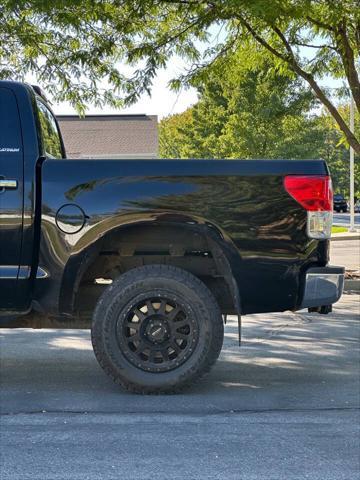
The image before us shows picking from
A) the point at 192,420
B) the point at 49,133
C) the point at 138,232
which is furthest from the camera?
the point at 49,133

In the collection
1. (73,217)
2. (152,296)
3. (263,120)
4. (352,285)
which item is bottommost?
(352,285)

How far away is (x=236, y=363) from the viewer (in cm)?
591

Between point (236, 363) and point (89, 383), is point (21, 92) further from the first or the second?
point (236, 363)

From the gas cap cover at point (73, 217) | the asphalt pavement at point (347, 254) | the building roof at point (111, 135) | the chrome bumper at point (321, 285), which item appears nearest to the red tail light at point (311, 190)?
the chrome bumper at point (321, 285)

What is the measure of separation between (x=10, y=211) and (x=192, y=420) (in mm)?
1929

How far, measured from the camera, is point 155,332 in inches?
189

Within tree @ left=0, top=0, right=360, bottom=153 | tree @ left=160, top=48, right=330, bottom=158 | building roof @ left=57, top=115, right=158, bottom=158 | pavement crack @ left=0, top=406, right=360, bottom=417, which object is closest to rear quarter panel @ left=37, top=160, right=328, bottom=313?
pavement crack @ left=0, top=406, right=360, bottom=417

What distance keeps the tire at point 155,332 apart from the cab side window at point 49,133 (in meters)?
1.35

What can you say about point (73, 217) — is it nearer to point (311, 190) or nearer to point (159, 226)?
point (159, 226)

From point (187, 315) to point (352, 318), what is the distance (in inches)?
172

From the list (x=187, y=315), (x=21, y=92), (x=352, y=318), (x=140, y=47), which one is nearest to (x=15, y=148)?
(x=21, y=92)

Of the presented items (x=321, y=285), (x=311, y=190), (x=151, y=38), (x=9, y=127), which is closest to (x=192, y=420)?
(x=321, y=285)

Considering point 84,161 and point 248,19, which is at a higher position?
point 248,19

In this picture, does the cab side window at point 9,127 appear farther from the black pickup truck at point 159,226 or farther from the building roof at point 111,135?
the building roof at point 111,135
